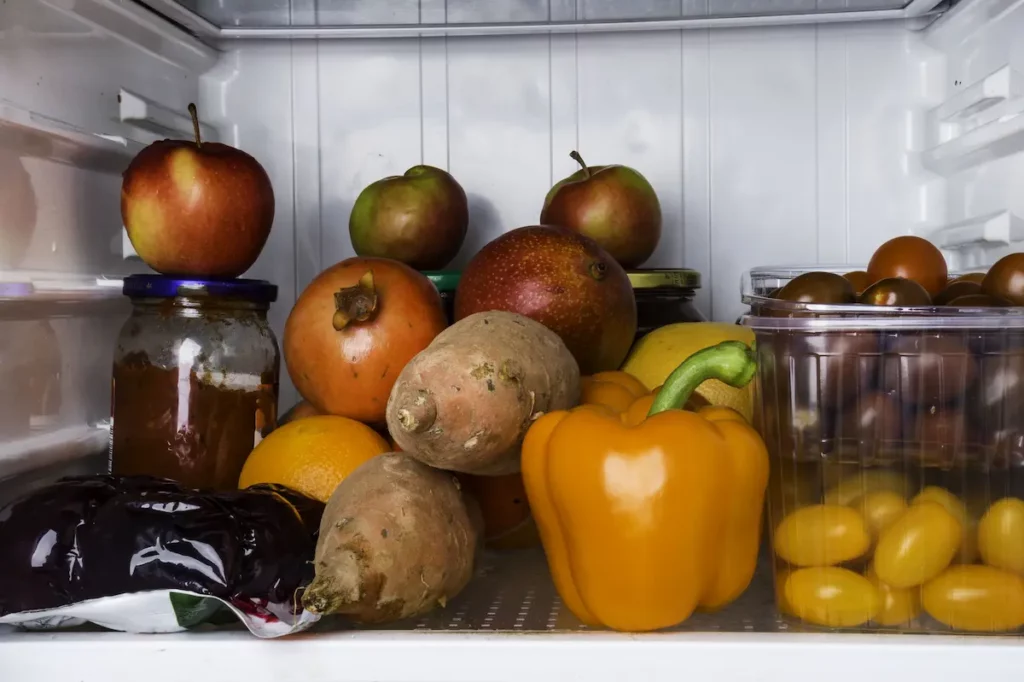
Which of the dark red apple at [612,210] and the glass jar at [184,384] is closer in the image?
the glass jar at [184,384]

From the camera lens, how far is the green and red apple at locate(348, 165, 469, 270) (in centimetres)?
99

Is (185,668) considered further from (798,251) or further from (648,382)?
(798,251)

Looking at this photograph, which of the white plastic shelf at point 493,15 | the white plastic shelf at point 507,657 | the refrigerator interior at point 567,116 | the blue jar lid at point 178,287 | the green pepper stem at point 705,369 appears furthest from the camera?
the white plastic shelf at point 493,15

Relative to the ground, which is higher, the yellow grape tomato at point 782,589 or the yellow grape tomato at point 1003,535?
the yellow grape tomato at point 1003,535

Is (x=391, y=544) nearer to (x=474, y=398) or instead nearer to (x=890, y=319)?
(x=474, y=398)

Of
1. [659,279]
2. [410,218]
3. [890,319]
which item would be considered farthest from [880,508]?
[410,218]

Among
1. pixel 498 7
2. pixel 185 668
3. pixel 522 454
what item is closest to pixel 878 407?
pixel 522 454

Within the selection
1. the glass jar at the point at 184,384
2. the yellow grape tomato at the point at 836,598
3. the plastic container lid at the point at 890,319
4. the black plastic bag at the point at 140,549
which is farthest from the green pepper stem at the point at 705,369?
the glass jar at the point at 184,384

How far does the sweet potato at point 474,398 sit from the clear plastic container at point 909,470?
17 centimetres

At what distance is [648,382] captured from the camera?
88 centimetres

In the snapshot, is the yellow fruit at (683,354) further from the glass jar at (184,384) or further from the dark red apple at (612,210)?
the glass jar at (184,384)

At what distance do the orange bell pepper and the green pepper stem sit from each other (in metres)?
0.05

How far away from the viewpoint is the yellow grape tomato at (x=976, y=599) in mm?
577

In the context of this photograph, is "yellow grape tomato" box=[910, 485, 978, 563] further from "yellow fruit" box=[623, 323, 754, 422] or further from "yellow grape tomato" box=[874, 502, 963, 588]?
"yellow fruit" box=[623, 323, 754, 422]
